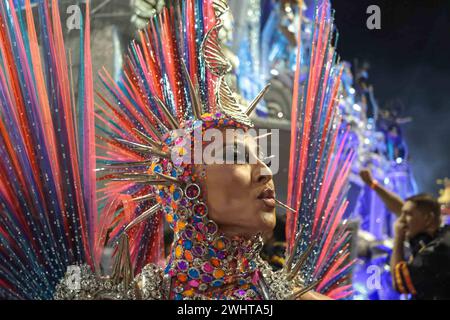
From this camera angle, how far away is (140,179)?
186 cm

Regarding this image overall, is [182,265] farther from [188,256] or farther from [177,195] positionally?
[177,195]

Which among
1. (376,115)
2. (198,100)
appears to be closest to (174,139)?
(198,100)

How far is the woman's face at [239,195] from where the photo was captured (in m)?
1.79

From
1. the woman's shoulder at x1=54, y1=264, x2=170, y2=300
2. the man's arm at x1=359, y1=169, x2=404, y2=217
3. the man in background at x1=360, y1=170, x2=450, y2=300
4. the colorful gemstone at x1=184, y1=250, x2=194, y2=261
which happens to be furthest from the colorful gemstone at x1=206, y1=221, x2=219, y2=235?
the man's arm at x1=359, y1=169, x2=404, y2=217

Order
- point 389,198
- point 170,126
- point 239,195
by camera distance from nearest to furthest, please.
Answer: point 239,195 < point 170,126 < point 389,198

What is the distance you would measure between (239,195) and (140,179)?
336mm

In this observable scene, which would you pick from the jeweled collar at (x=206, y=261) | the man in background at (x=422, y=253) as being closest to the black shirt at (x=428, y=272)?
the man in background at (x=422, y=253)

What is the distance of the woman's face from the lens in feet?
5.86

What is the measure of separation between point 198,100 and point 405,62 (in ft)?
8.57

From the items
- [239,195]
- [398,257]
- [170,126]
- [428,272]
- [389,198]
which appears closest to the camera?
[239,195]

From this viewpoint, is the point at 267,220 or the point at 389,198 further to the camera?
the point at 389,198

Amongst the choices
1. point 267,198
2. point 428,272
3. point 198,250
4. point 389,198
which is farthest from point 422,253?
point 198,250

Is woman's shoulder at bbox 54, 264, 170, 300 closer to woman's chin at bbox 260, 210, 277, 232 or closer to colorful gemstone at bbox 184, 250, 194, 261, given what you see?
colorful gemstone at bbox 184, 250, 194, 261

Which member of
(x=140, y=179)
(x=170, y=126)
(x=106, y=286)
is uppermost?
(x=170, y=126)
